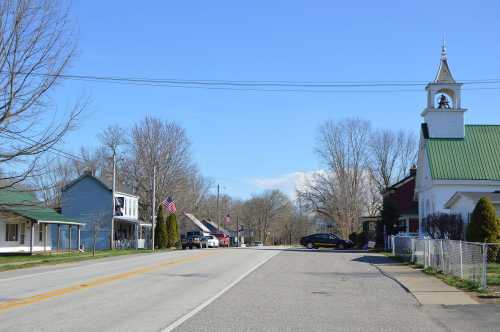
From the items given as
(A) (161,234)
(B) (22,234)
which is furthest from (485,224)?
(A) (161,234)

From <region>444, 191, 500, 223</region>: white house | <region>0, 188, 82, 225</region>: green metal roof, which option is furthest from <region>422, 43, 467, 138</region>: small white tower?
<region>0, 188, 82, 225</region>: green metal roof

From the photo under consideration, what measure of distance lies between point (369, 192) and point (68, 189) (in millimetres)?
37907

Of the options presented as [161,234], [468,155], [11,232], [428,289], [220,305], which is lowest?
[428,289]

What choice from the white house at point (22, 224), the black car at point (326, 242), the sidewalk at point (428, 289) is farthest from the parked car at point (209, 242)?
the sidewalk at point (428, 289)

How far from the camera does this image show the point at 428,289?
60.3 ft

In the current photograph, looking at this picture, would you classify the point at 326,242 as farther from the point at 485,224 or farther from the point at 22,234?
the point at 485,224

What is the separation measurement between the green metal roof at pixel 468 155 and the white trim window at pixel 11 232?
3105 cm

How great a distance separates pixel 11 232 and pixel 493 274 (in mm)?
37082

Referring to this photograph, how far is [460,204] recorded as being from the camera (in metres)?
Result: 39.4

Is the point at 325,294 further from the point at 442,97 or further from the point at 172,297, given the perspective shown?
the point at 442,97

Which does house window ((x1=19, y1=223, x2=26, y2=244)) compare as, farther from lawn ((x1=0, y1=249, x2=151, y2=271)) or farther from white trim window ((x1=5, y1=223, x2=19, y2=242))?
lawn ((x1=0, y1=249, x2=151, y2=271))

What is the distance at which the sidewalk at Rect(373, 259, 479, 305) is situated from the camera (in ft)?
51.3

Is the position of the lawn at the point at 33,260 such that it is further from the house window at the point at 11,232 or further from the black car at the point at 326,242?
the black car at the point at 326,242

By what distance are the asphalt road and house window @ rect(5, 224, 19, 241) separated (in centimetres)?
2688
